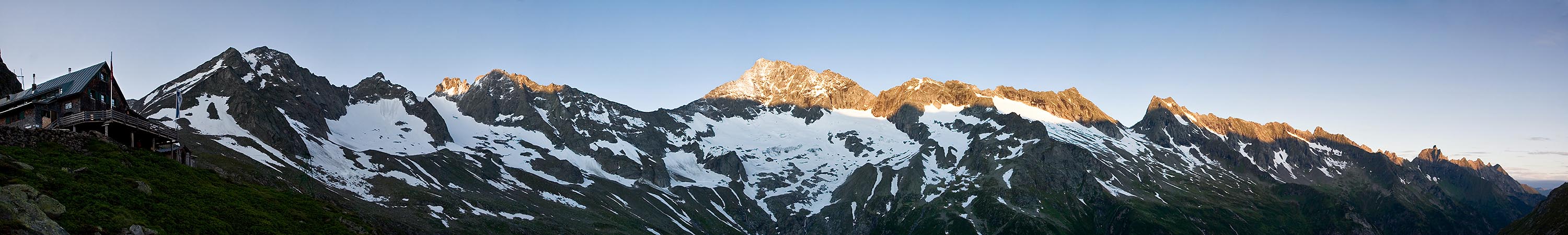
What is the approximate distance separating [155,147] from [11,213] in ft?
123

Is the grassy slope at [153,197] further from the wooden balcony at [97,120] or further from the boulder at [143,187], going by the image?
the wooden balcony at [97,120]

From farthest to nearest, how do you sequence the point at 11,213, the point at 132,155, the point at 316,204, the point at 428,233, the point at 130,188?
the point at 428,233 < the point at 316,204 < the point at 132,155 < the point at 130,188 < the point at 11,213

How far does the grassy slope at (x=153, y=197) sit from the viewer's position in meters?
55.5

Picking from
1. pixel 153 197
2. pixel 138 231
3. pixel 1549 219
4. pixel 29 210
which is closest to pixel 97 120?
pixel 153 197

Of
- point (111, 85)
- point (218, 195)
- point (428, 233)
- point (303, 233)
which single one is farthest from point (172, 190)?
point (428, 233)

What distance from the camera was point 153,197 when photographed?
6281 centimetres

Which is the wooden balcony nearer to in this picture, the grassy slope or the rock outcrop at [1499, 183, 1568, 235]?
the grassy slope

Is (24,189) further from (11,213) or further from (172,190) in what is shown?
(172,190)

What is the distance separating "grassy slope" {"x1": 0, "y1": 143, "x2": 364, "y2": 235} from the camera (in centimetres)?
5547

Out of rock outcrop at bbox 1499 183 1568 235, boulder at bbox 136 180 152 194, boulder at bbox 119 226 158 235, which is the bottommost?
rock outcrop at bbox 1499 183 1568 235

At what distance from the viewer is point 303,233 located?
6944 cm

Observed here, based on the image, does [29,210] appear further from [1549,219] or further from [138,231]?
A: [1549,219]

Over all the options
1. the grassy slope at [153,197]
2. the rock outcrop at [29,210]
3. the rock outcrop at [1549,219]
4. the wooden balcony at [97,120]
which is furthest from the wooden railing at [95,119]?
the rock outcrop at [1549,219]

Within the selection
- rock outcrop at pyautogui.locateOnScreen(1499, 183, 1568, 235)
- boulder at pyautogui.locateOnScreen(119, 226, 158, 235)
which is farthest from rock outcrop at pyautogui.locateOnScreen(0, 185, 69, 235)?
rock outcrop at pyautogui.locateOnScreen(1499, 183, 1568, 235)
